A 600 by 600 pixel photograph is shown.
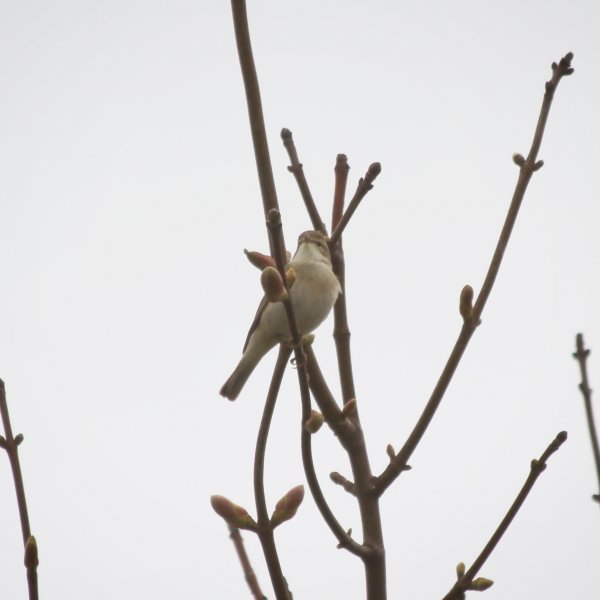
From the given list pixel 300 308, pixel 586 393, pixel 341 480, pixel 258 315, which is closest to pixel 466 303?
pixel 586 393

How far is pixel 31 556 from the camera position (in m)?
2.01

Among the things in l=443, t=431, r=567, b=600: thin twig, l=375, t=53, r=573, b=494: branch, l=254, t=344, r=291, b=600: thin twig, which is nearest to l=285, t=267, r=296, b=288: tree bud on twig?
l=254, t=344, r=291, b=600: thin twig

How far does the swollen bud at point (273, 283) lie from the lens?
229 centimetres

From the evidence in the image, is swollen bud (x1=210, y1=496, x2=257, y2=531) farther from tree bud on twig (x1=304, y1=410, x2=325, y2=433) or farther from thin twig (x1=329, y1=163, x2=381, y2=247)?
thin twig (x1=329, y1=163, x2=381, y2=247)

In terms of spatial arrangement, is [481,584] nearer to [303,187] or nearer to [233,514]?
[233,514]

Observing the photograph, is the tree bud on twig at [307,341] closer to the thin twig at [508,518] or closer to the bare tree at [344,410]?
the bare tree at [344,410]

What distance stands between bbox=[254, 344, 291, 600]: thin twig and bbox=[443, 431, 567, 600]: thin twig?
0.72 m

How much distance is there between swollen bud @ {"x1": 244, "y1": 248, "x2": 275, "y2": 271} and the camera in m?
2.57

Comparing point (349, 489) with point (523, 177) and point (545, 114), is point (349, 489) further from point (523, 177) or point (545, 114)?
point (545, 114)

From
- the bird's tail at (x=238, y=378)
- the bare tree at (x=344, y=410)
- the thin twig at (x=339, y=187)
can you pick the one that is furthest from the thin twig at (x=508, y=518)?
the bird's tail at (x=238, y=378)

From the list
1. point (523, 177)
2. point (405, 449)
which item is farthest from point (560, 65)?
point (405, 449)

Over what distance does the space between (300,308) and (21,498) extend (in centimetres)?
267

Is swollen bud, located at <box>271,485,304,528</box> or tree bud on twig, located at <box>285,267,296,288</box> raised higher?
tree bud on twig, located at <box>285,267,296,288</box>

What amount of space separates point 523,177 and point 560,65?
550 millimetres
